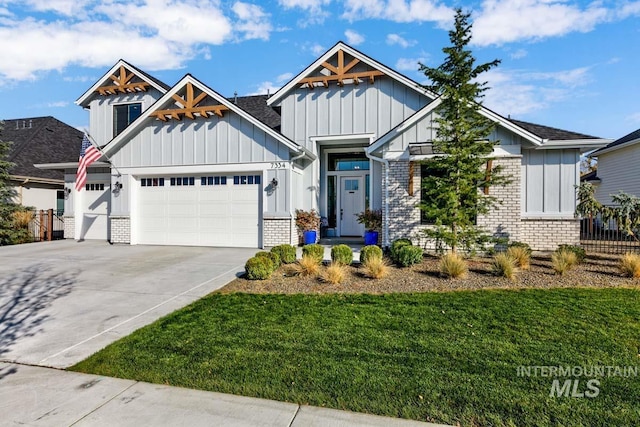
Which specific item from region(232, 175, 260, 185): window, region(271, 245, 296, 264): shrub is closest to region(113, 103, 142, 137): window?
region(232, 175, 260, 185): window

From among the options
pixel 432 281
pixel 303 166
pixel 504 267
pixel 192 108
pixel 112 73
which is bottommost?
pixel 432 281

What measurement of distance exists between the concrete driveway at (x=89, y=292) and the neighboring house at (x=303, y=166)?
5.27ft

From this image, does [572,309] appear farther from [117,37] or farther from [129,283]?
[117,37]

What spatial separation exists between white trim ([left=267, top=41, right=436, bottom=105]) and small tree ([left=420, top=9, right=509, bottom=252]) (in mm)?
3396

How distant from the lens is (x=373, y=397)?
293 cm

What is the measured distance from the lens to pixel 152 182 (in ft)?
41.9

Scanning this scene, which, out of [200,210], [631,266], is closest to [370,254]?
[631,266]

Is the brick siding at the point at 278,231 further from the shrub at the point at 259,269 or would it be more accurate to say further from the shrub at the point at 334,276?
the shrub at the point at 334,276

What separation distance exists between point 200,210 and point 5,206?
9111mm

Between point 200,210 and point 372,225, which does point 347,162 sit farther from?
point 200,210

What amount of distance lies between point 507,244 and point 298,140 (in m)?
7.99

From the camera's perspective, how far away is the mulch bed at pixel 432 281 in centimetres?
629

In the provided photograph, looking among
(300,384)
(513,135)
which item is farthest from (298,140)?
(300,384)

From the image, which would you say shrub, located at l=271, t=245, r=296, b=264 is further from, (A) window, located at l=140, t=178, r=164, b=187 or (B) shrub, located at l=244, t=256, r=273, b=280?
(A) window, located at l=140, t=178, r=164, b=187
